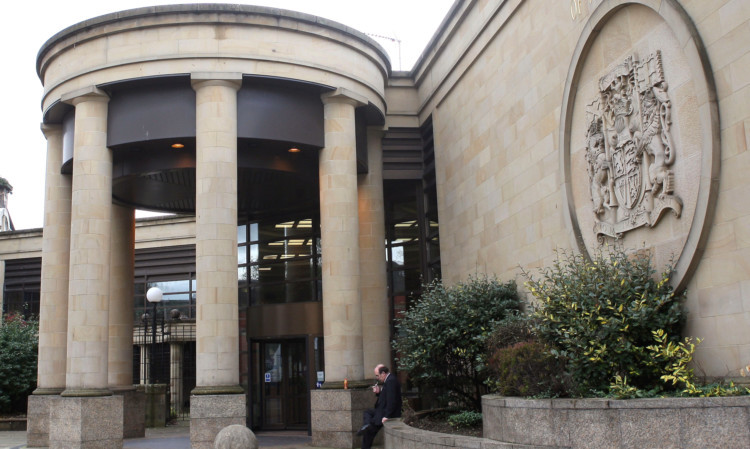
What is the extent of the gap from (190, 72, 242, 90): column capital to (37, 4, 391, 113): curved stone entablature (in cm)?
14

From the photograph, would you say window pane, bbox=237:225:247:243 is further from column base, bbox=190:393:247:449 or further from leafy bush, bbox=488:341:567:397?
leafy bush, bbox=488:341:567:397

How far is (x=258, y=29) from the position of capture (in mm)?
18656

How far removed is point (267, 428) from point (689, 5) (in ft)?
55.2

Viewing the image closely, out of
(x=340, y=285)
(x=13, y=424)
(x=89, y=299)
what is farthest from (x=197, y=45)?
(x=13, y=424)

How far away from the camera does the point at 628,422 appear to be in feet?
29.5

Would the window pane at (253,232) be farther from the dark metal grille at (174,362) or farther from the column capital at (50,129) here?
the dark metal grille at (174,362)

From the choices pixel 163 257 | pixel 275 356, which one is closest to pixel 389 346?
pixel 275 356

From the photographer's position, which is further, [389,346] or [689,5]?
[389,346]

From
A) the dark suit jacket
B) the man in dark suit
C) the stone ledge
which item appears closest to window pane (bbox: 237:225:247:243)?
the stone ledge

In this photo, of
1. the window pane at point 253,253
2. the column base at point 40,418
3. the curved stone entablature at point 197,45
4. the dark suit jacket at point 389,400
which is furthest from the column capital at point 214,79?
the column base at point 40,418

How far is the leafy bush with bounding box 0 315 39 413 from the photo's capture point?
28516mm

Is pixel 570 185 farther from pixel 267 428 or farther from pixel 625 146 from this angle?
pixel 267 428

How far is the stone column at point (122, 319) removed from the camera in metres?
Answer: 22.3

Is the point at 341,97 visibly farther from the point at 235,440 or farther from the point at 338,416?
the point at 235,440
